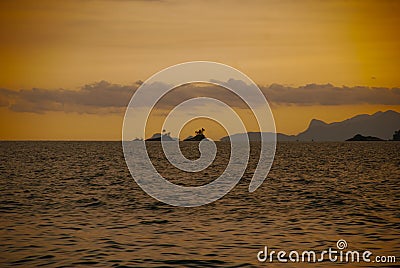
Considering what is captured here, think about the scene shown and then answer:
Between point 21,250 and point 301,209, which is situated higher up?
point 301,209

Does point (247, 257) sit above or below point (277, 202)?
below

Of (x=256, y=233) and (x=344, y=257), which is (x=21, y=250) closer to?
(x=256, y=233)

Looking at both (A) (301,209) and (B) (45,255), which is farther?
(A) (301,209)

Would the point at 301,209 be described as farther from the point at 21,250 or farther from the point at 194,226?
the point at 21,250

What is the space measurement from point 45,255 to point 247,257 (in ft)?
31.5

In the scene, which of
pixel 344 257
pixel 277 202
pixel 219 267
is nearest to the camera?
pixel 219 267

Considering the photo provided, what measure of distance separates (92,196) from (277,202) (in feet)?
56.4

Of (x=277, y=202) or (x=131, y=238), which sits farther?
(x=277, y=202)

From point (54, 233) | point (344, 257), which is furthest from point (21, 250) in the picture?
point (344, 257)

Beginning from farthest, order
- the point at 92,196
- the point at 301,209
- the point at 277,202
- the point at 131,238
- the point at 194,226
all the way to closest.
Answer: the point at 92,196
the point at 277,202
the point at 301,209
the point at 194,226
the point at 131,238

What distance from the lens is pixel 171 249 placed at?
27391 mm

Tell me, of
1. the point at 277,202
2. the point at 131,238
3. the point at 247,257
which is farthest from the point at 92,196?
the point at 247,257

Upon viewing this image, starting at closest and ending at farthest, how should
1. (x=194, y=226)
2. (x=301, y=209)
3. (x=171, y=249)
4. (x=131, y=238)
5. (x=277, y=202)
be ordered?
(x=171, y=249)
(x=131, y=238)
(x=194, y=226)
(x=301, y=209)
(x=277, y=202)

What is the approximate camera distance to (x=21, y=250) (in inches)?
1069
